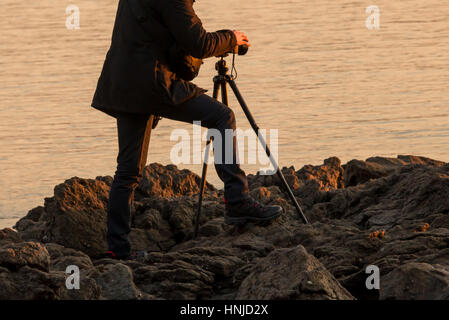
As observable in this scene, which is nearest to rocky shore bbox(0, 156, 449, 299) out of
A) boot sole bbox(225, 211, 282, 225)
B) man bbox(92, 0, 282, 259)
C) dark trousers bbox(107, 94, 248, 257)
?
boot sole bbox(225, 211, 282, 225)

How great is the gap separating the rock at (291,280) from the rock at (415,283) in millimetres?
258

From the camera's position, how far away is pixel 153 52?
6953mm

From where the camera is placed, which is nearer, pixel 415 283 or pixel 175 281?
pixel 415 283

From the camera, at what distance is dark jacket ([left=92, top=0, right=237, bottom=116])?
22.5ft

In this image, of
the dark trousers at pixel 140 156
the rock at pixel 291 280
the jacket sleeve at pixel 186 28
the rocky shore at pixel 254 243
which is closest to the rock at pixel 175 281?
the rocky shore at pixel 254 243

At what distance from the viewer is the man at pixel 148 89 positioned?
6.89 metres

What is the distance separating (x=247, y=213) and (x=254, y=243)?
0.24 meters

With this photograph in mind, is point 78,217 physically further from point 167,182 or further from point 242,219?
point 167,182

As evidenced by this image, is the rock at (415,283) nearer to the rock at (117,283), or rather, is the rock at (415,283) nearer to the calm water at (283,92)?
the rock at (117,283)

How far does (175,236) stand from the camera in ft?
27.7

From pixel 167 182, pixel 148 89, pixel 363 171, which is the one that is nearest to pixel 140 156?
pixel 148 89

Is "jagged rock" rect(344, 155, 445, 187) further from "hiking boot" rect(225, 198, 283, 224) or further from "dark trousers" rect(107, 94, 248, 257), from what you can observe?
"dark trousers" rect(107, 94, 248, 257)
